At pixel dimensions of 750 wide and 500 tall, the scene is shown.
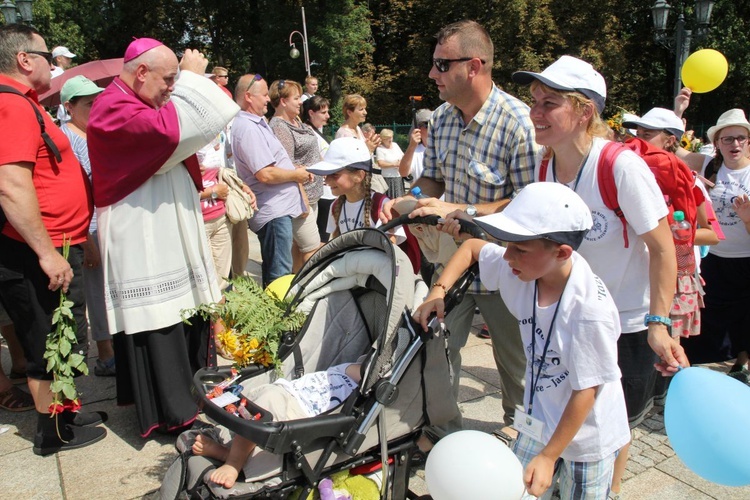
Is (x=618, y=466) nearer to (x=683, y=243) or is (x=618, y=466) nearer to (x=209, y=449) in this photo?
(x=683, y=243)

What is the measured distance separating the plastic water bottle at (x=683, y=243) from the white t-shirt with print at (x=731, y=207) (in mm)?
1401

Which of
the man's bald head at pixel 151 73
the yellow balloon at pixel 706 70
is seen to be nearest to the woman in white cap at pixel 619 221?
the man's bald head at pixel 151 73

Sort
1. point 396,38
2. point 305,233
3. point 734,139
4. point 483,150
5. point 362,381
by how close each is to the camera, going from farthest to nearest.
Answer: point 396,38 < point 305,233 < point 734,139 < point 483,150 < point 362,381

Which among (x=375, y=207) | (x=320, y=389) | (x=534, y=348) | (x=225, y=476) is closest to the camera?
(x=534, y=348)

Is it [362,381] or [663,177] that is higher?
[663,177]

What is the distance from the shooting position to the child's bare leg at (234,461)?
2.46 metres

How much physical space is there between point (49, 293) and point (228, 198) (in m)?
1.79

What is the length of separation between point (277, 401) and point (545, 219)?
4.80 feet

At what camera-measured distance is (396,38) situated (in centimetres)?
3266

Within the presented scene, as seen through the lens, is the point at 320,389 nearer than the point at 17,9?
Yes

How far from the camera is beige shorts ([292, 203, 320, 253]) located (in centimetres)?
583

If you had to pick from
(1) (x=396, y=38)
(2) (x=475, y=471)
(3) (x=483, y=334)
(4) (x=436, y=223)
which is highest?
(1) (x=396, y=38)

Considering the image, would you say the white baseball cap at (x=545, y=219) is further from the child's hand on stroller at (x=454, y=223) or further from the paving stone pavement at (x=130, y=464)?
the paving stone pavement at (x=130, y=464)

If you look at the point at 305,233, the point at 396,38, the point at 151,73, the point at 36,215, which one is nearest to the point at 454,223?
the point at 151,73
